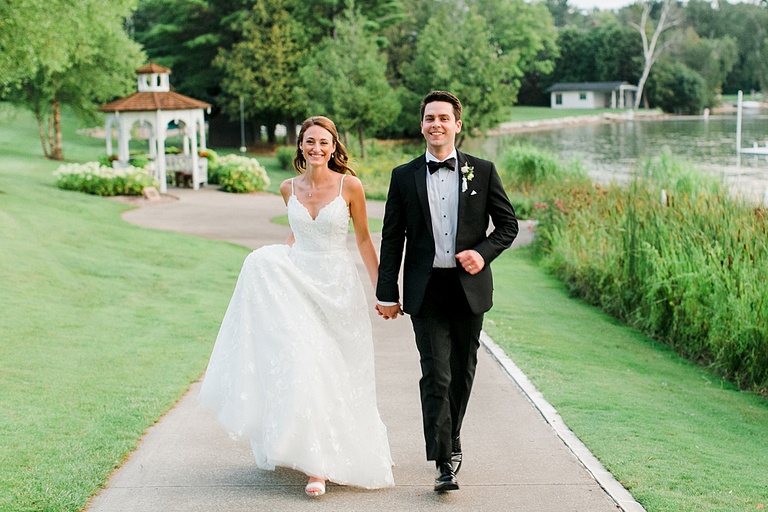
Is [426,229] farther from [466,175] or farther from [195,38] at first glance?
[195,38]

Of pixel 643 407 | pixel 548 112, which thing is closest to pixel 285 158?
pixel 643 407

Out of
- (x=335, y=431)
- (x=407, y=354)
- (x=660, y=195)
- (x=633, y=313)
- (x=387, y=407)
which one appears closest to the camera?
(x=335, y=431)

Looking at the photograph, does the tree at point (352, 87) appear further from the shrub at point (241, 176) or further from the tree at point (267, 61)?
the shrub at point (241, 176)

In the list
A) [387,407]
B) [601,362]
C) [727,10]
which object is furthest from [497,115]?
[727,10]

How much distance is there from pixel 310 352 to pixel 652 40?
111 m

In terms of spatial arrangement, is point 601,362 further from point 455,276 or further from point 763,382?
point 455,276

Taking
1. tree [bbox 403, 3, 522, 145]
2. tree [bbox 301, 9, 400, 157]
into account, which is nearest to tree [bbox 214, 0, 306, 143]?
tree [bbox 301, 9, 400, 157]

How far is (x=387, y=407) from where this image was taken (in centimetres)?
766

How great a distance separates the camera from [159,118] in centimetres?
3222

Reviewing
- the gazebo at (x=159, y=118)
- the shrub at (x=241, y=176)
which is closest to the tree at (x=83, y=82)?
the gazebo at (x=159, y=118)

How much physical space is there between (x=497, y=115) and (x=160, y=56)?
2282cm

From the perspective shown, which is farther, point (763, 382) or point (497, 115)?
point (497, 115)

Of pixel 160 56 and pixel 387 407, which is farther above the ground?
pixel 160 56

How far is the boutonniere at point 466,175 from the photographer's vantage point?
5.55 m
